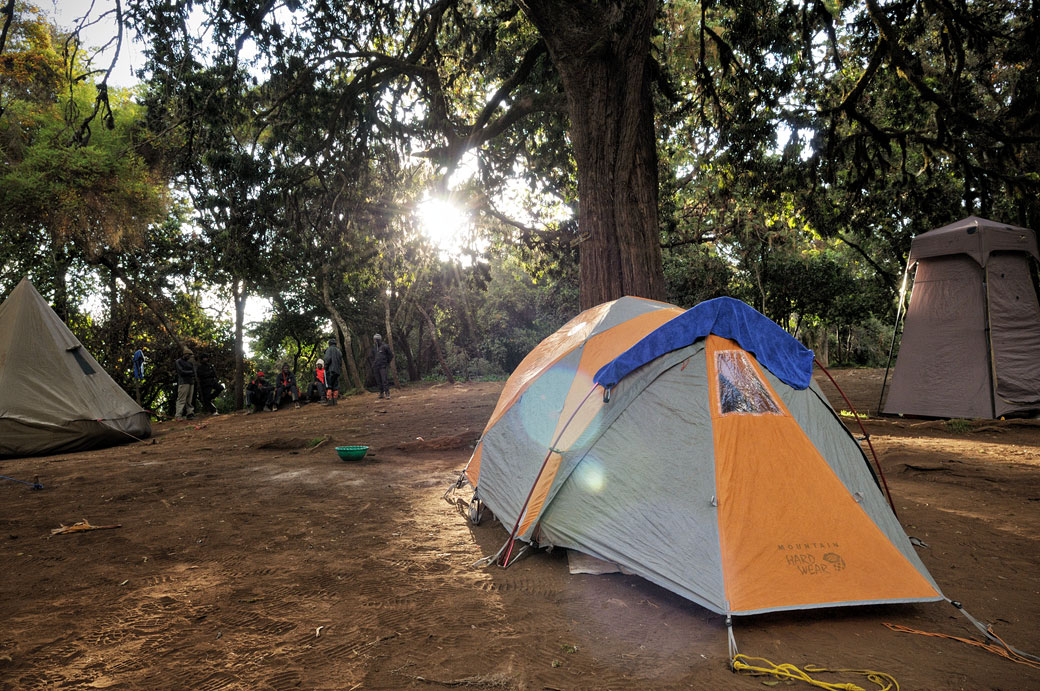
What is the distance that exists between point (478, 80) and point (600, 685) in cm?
1271

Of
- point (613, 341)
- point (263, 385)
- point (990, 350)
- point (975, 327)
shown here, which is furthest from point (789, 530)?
point (263, 385)

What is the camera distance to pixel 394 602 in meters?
3.54

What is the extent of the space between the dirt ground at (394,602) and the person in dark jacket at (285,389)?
11119 millimetres

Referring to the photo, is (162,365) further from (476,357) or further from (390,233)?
(476,357)

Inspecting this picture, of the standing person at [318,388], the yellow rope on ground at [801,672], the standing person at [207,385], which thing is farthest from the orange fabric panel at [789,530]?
the standing person at [207,385]

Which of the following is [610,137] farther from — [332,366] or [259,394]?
[259,394]

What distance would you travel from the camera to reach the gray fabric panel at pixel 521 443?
4605 mm

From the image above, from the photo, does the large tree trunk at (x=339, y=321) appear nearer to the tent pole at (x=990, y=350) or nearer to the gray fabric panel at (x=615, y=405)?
the tent pole at (x=990, y=350)

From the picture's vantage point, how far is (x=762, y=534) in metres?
3.37

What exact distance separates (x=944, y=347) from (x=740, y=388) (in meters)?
8.09

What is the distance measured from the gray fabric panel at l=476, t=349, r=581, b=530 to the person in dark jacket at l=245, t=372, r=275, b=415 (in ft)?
44.9

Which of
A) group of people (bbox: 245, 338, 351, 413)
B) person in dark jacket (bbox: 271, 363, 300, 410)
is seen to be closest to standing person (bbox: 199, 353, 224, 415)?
group of people (bbox: 245, 338, 351, 413)

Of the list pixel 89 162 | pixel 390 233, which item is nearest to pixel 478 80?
pixel 390 233

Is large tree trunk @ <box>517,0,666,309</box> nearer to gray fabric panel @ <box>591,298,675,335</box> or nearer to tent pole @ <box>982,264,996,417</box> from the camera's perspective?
gray fabric panel @ <box>591,298,675,335</box>
